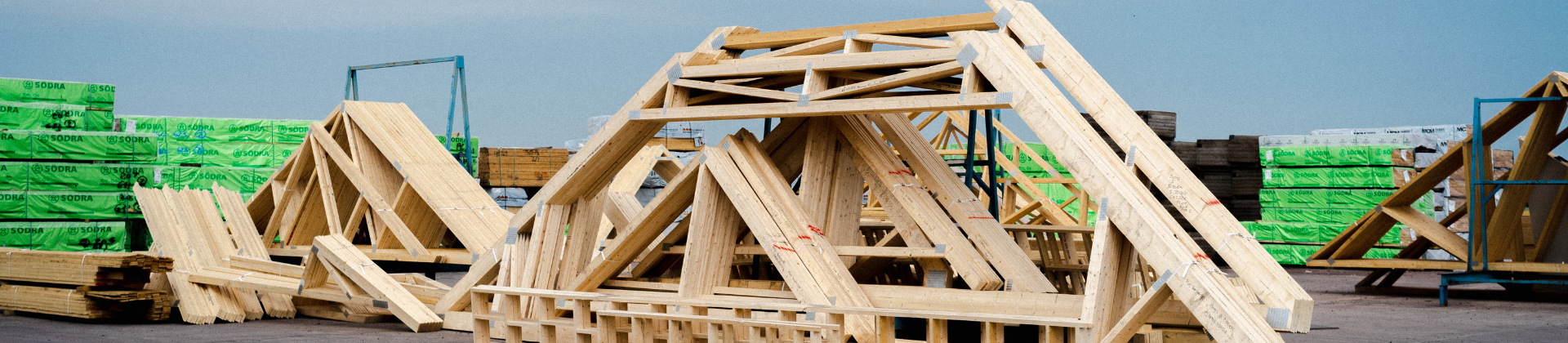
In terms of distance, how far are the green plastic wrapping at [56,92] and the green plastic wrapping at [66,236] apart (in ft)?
6.66

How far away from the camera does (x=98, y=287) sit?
46.3 feet

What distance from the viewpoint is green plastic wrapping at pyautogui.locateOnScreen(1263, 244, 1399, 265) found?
2588 centimetres

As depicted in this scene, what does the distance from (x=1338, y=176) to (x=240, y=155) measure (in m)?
20.0

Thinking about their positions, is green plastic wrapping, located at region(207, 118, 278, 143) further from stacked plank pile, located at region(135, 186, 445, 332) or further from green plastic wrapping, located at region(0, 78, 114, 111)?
stacked plank pile, located at region(135, 186, 445, 332)

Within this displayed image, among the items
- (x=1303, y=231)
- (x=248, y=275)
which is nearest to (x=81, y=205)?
(x=248, y=275)

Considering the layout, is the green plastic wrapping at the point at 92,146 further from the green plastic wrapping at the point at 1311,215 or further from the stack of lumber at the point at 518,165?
the green plastic wrapping at the point at 1311,215

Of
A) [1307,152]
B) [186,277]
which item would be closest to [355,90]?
[186,277]

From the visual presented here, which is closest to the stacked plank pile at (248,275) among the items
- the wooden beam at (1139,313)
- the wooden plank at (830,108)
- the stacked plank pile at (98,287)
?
the stacked plank pile at (98,287)

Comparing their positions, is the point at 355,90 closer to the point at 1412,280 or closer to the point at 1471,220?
the point at 1471,220

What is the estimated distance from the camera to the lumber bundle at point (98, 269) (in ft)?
45.8

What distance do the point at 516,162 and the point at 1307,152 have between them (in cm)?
1488

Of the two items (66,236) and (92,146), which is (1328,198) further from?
(66,236)

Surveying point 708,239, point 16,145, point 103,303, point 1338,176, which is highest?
point 1338,176

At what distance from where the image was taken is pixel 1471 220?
18.5 meters
